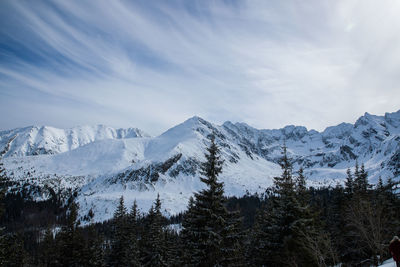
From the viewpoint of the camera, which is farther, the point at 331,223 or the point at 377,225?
the point at 331,223

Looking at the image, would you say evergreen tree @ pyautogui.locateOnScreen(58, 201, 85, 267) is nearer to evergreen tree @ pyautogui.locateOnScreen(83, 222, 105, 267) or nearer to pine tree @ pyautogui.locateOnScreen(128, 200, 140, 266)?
evergreen tree @ pyautogui.locateOnScreen(83, 222, 105, 267)

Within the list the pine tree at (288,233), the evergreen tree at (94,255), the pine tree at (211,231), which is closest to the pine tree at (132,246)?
the evergreen tree at (94,255)

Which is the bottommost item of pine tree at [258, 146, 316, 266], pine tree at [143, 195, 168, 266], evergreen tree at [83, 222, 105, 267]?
evergreen tree at [83, 222, 105, 267]

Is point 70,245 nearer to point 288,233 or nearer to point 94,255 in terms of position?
point 94,255

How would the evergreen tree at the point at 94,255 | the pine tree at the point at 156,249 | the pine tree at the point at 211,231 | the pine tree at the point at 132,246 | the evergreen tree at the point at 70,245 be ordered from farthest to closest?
the evergreen tree at the point at 94,255 < the pine tree at the point at 132,246 < the evergreen tree at the point at 70,245 < the pine tree at the point at 156,249 < the pine tree at the point at 211,231

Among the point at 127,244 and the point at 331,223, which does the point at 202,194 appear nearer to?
the point at 127,244

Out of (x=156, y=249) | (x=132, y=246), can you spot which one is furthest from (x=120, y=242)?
(x=156, y=249)

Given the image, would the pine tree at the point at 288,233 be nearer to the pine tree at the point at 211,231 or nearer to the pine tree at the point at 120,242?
the pine tree at the point at 211,231

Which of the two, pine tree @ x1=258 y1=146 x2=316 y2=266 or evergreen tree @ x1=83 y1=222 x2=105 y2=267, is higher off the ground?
pine tree @ x1=258 y1=146 x2=316 y2=266

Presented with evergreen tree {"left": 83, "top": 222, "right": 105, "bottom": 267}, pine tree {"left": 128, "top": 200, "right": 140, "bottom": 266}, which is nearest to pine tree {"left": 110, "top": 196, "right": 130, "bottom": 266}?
pine tree {"left": 128, "top": 200, "right": 140, "bottom": 266}

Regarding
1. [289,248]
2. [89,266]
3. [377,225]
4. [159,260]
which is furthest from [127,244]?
[377,225]

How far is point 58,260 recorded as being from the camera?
105ft

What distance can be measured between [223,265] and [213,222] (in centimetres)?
297

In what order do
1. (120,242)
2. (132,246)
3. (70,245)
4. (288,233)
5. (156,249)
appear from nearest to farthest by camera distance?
(288,233)
(156,249)
(70,245)
(132,246)
(120,242)
